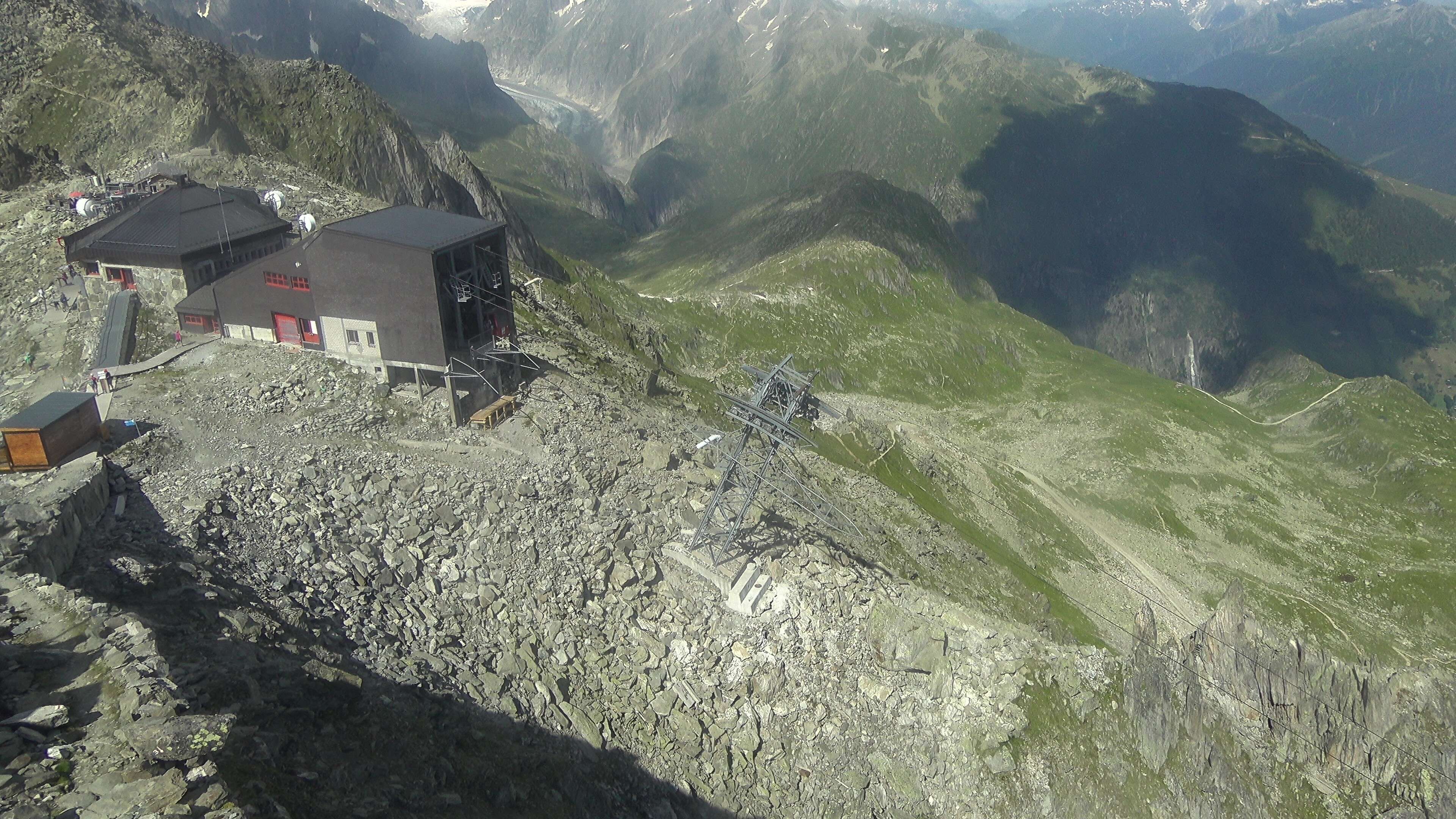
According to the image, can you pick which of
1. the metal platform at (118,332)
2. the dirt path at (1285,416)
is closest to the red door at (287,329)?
the metal platform at (118,332)

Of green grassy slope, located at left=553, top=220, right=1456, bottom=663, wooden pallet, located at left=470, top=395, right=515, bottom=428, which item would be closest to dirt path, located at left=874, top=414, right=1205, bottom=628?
green grassy slope, located at left=553, top=220, right=1456, bottom=663

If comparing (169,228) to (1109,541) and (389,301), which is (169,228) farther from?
(1109,541)

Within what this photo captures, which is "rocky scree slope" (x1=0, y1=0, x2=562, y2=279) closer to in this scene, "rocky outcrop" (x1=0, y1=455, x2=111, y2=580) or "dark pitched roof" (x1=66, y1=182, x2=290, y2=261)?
"dark pitched roof" (x1=66, y1=182, x2=290, y2=261)

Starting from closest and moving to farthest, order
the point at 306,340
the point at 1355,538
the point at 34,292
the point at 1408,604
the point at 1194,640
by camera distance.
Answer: the point at 306,340
the point at 34,292
the point at 1194,640
the point at 1408,604
the point at 1355,538

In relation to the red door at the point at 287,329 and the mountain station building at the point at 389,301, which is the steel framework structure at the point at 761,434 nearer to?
the mountain station building at the point at 389,301

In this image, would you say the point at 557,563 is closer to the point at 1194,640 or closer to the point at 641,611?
the point at 641,611

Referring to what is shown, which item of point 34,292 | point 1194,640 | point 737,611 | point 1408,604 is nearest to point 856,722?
point 737,611
